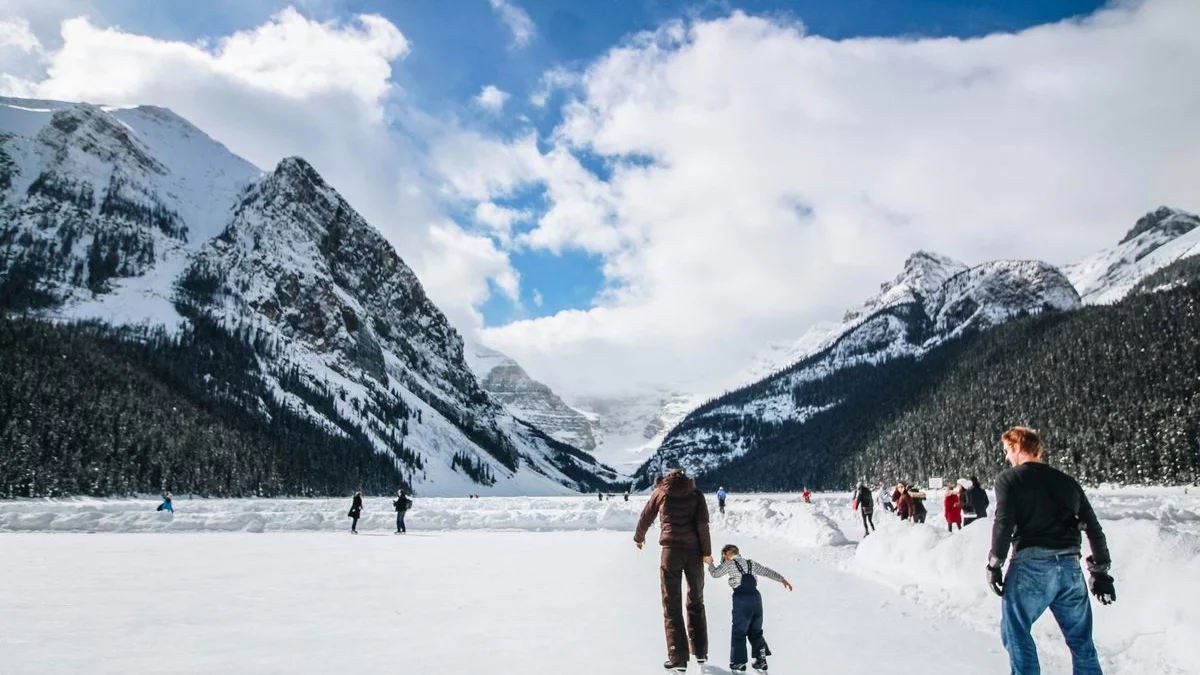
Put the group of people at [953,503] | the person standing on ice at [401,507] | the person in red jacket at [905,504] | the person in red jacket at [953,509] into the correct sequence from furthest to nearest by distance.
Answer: the person standing on ice at [401,507], the person in red jacket at [905,504], the group of people at [953,503], the person in red jacket at [953,509]

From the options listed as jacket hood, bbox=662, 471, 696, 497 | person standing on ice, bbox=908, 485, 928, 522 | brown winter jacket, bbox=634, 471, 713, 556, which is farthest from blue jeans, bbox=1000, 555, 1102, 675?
person standing on ice, bbox=908, 485, 928, 522

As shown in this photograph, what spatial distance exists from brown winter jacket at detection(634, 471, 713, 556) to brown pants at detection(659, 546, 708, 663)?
10 centimetres

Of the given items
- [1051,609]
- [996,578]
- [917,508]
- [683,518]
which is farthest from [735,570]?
[917,508]

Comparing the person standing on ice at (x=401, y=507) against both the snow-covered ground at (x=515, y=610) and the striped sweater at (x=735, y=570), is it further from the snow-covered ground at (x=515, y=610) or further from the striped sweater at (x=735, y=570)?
the striped sweater at (x=735, y=570)

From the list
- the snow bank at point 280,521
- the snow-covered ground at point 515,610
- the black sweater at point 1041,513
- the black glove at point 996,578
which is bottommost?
the snow bank at point 280,521

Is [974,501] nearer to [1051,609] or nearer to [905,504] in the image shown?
[905,504]

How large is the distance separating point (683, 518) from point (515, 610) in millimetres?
4608

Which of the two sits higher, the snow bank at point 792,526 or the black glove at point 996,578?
the black glove at point 996,578

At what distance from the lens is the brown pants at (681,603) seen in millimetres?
7277

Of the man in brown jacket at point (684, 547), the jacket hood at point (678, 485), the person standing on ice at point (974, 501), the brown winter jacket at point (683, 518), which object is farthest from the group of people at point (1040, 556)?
the person standing on ice at point (974, 501)

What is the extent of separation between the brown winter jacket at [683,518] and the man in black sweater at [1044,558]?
302cm

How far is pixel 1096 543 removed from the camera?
547 centimetres

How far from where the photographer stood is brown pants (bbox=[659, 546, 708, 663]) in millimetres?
7277

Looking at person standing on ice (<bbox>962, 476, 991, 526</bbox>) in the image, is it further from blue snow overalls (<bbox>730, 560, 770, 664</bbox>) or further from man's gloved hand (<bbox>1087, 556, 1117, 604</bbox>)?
man's gloved hand (<bbox>1087, 556, 1117, 604</bbox>)
